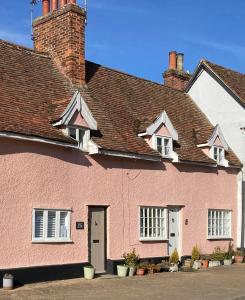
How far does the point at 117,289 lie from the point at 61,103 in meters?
6.28

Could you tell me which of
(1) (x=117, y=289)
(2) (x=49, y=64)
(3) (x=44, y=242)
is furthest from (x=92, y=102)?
(1) (x=117, y=289)

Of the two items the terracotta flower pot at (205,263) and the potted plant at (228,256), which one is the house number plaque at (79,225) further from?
the potted plant at (228,256)

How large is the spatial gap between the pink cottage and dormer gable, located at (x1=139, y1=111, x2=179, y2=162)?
4cm

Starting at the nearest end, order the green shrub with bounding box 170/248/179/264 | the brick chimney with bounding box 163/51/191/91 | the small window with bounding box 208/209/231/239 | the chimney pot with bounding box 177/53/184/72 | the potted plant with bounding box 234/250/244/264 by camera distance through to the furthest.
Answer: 1. the green shrub with bounding box 170/248/179/264
2. the small window with bounding box 208/209/231/239
3. the potted plant with bounding box 234/250/244/264
4. the brick chimney with bounding box 163/51/191/91
5. the chimney pot with bounding box 177/53/184/72

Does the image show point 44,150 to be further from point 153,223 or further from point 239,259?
point 239,259

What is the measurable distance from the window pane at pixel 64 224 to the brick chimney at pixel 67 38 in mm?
5501

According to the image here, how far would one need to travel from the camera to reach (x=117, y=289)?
48.1 feet

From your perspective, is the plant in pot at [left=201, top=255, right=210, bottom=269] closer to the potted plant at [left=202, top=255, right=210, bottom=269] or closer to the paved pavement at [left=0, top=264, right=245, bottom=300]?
the potted plant at [left=202, top=255, right=210, bottom=269]

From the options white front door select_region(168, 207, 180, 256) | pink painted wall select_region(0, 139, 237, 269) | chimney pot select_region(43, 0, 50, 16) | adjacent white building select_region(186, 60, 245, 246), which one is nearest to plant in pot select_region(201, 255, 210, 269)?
pink painted wall select_region(0, 139, 237, 269)

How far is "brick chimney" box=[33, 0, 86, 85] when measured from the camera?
1966 centimetres

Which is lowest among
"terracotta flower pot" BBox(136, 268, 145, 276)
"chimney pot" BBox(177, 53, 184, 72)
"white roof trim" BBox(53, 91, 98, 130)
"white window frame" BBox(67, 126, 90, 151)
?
"terracotta flower pot" BBox(136, 268, 145, 276)

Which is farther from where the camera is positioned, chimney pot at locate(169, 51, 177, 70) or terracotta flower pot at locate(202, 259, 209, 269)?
chimney pot at locate(169, 51, 177, 70)

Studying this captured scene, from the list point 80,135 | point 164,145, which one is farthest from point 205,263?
point 80,135

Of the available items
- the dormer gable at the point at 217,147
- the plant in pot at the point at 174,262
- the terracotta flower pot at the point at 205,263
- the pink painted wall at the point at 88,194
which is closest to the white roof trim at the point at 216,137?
the dormer gable at the point at 217,147
